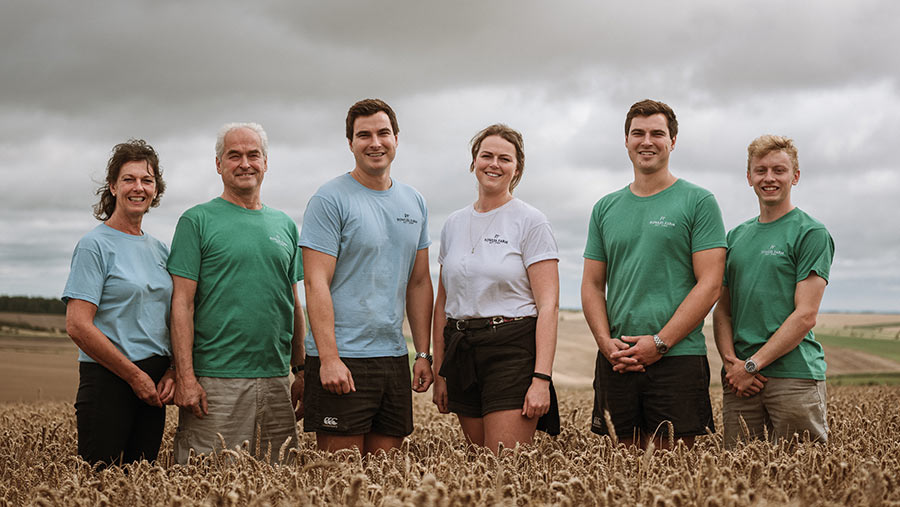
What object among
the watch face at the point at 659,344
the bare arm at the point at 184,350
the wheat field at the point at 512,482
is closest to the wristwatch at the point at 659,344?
the watch face at the point at 659,344

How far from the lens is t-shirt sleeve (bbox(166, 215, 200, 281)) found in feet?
17.9

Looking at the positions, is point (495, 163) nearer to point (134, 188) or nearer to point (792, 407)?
point (134, 188)

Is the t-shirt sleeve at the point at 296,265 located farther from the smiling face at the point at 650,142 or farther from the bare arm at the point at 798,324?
the bare arm at the point at 798,324

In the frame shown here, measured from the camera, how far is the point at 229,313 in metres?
5.48

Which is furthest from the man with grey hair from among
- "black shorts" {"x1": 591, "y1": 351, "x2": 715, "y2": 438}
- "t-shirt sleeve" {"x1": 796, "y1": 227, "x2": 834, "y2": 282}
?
"t-shirt sleeve" {"x1": 796, "y1": 227, "x2": 834, "y2": 282}

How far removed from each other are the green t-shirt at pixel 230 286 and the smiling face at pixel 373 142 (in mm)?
1020

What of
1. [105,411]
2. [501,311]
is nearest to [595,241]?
[501,311]

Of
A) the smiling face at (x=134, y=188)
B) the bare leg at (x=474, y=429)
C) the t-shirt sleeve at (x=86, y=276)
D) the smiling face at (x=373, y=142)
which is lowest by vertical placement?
the bare leg at (x=474, y=429)

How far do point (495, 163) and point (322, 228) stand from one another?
138 centimetres

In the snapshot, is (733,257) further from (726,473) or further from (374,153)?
(374,153)

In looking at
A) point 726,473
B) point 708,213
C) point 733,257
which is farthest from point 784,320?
point 726,473

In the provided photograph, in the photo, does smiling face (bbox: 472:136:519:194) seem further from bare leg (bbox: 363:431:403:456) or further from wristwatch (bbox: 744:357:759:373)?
wristwatch (bbox: 744:357:759:373)

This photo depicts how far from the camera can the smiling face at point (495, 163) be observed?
5.30 m

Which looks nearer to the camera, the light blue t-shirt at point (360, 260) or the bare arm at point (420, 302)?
the light blue t-shirt at point (360, 260)
